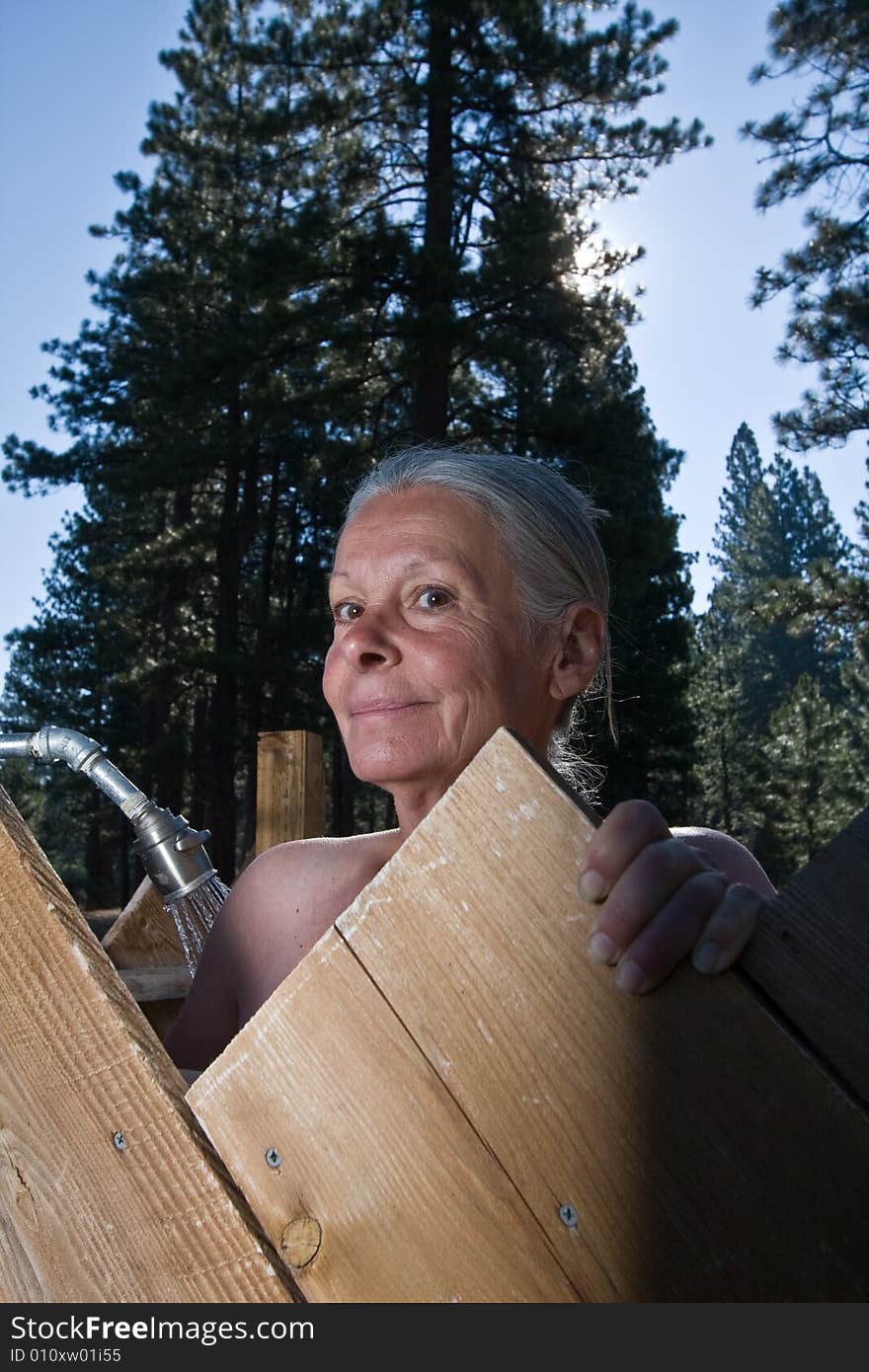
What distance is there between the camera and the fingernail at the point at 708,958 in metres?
0.56

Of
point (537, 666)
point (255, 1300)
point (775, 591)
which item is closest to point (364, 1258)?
point (255, 1300)

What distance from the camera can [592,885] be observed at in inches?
23.1

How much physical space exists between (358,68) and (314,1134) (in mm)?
13901

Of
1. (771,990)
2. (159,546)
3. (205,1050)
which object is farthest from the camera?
(159,546)

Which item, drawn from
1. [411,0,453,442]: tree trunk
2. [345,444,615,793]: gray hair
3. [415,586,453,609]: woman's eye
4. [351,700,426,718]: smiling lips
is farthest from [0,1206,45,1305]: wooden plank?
[411,0,453,442]: tree trunk

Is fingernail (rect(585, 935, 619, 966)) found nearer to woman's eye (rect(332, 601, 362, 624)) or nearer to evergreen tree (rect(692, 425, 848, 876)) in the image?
woman's eye (rect(332, 601, 362, 624))

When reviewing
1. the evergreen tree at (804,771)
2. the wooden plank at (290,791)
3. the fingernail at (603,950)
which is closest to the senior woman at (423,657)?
the fingernail at (603,950)

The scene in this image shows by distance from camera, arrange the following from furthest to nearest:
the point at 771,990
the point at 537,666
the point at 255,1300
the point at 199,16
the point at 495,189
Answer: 1. the point at 199,16
2. the point at 495,189
3. the point at 537,666
4. the point at 255,1300
5. the point at 771,990

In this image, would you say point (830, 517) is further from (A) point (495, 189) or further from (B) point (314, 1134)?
(B) point (314, 1134)

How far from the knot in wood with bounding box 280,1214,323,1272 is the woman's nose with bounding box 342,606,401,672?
0.88 meters

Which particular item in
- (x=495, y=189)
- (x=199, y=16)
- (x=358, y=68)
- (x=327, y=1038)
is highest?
(x=199, y=16)

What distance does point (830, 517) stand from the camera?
56500 millimetres

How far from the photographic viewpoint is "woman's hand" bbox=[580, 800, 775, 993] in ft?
1.83

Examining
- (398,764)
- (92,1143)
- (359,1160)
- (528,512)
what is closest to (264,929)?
(398,764)
